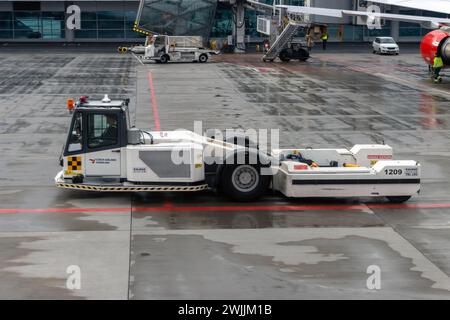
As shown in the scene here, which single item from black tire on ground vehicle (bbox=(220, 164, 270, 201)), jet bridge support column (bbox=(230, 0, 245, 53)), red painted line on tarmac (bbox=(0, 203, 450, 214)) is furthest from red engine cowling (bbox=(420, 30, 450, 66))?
black tire on ground vehicle (bbox=(220, 164, 270, 201))

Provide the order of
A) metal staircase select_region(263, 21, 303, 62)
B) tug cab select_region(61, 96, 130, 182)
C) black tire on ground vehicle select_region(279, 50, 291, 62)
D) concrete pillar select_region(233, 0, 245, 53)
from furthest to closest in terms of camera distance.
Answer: concrete pillar select_region(233, 0, 245, 53), black tire on ground vehicle select_region(279, 50, 291, 62), metal staircase select_region(263, 21, 303, 62), tug cab select_region(61, 96, 130, 182)

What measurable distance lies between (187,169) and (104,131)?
7.55 ft

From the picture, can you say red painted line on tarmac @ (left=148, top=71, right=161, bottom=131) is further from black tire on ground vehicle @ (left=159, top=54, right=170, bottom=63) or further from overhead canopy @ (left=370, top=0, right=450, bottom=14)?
overhead canopy @ (left=370, top=0, right=450, bottom=14)

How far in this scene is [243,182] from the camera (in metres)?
20.2

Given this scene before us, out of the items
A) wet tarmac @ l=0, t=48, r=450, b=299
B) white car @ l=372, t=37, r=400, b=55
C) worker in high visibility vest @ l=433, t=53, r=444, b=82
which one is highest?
white car @ l=372, t=37, r=400, b=55

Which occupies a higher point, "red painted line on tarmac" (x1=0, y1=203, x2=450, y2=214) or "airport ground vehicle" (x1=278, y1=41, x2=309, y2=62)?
"airport ground vehicle" (x1=278, y1=41, x2=309, y2=62)

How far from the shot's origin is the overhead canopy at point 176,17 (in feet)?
236

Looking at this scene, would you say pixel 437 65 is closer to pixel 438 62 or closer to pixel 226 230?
pixel 438 62

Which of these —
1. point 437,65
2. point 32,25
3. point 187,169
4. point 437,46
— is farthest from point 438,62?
point 32,25

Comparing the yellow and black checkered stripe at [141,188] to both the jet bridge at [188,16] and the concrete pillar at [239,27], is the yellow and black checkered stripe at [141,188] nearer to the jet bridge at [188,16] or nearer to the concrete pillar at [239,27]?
the jet bridge at [188,16]

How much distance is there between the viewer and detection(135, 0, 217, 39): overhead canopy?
7206 centimetres

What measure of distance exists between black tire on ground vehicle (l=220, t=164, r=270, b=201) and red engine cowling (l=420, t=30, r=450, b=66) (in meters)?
31.1

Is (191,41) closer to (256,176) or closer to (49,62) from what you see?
(49,62)
